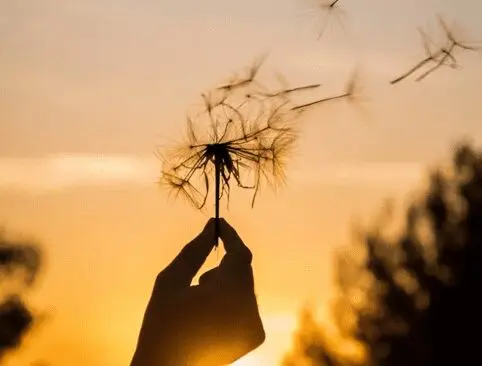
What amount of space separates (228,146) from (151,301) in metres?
0.81

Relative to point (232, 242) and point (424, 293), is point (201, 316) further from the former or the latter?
point (424, 293)

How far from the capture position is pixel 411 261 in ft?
38.8

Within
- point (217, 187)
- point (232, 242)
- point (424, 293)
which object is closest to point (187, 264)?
point (232, 242)

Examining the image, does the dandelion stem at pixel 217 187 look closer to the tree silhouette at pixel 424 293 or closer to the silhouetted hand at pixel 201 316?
the silhouetted hand at pixel 201 316

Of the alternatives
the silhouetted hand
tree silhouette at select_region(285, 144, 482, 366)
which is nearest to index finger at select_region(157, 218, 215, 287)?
the silhouetted hand

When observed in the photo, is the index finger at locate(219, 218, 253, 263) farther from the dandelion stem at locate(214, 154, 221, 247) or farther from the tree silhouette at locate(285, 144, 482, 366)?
the tree silhouette at locate(285, 144, 482, 366)

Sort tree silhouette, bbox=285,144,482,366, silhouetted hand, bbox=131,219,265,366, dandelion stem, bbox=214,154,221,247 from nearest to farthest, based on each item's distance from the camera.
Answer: silhouetted hand, bbox=131,219,265,366 → dandelion stem, bbox=214,154,221,247 → tree silhouette, bbox=285,144,482,366

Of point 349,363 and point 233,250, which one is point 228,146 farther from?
point 349,363

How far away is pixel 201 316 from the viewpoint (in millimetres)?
2340

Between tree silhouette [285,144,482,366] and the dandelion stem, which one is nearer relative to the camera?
the dandelion stem

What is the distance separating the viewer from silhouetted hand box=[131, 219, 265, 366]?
2316 mm

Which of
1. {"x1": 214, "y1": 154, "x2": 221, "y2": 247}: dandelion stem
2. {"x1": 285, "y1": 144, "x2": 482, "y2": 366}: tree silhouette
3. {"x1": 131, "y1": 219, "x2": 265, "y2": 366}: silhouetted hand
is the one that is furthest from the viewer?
{"x1": 285, "y1": 144, "x2": 482, "y2": 366}: tree silhouette

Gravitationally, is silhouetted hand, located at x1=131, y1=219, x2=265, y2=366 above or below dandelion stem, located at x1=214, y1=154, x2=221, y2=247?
below

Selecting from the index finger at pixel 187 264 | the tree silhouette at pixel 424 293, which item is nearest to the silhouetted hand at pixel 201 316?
the index finger at pixel 187 264
